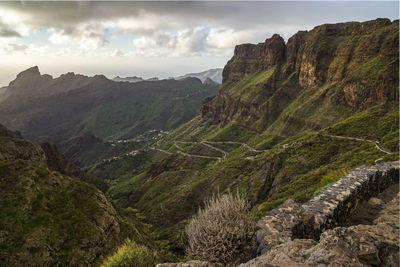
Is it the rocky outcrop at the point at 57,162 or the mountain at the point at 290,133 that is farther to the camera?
the rocky outcrop at the point at 57,162

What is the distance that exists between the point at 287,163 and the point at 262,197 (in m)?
11.0

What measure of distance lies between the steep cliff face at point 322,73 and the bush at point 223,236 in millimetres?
69299

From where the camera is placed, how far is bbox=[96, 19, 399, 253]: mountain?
140 ft

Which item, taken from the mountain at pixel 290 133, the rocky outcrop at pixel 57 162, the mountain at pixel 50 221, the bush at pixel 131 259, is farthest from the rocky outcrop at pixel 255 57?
the bush at pixel 131 259

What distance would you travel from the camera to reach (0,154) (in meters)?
36.7

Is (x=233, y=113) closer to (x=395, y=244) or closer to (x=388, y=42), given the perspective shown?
(x=388, y=42)

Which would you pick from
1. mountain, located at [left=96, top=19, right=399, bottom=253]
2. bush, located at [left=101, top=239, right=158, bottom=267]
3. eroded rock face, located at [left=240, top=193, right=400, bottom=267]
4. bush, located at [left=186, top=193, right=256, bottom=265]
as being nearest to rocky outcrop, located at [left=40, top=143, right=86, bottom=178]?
mountain, located at [left=96, top=19, right=399, bottom=253]

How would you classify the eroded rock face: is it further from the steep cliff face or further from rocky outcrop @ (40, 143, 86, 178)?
rocky outcrop @ (40, 143, 86, 178)

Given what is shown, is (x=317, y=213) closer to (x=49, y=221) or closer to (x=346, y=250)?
(x=346, y=250)

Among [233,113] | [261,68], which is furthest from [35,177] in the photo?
[261,68]

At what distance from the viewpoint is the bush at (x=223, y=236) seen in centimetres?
825

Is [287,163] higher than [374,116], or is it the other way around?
[374,116]

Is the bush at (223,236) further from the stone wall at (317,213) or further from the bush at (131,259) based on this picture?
the bush at (131,259)

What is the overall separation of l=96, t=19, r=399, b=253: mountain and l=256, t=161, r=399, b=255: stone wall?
2.05 meters
